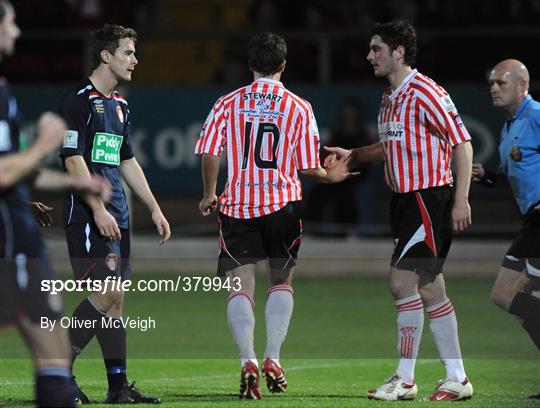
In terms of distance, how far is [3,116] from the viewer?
18.5ft

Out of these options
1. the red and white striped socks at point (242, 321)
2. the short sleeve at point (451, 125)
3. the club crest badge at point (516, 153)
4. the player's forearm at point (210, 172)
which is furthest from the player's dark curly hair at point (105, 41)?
the club crest badge at point (516, 153)

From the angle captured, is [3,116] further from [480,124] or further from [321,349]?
[480,124]

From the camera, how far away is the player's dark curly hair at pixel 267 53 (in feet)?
27.3

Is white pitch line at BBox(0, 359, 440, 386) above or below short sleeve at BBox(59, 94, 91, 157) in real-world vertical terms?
below

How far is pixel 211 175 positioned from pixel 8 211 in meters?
2.88

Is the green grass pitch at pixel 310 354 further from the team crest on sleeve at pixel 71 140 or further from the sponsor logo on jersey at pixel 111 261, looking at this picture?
the team crest on sleeve at pixel 71 140

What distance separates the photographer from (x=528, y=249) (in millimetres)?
8453

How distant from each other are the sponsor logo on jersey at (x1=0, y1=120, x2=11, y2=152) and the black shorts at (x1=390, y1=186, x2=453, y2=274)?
314 cm

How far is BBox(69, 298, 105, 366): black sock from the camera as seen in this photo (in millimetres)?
7914

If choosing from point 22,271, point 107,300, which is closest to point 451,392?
point 107,300

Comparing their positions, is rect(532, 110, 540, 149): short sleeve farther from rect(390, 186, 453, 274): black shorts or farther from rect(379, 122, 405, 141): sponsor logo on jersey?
rect(379, 122, 405, 141): sponsor logo on jersey

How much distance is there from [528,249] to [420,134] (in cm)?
112

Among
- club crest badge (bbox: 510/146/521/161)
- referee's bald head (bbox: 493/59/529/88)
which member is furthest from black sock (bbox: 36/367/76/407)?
referee's bald head (bbox: 493/59/529/88)

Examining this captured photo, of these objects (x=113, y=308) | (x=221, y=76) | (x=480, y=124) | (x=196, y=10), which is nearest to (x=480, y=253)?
(x=480, y=124)
